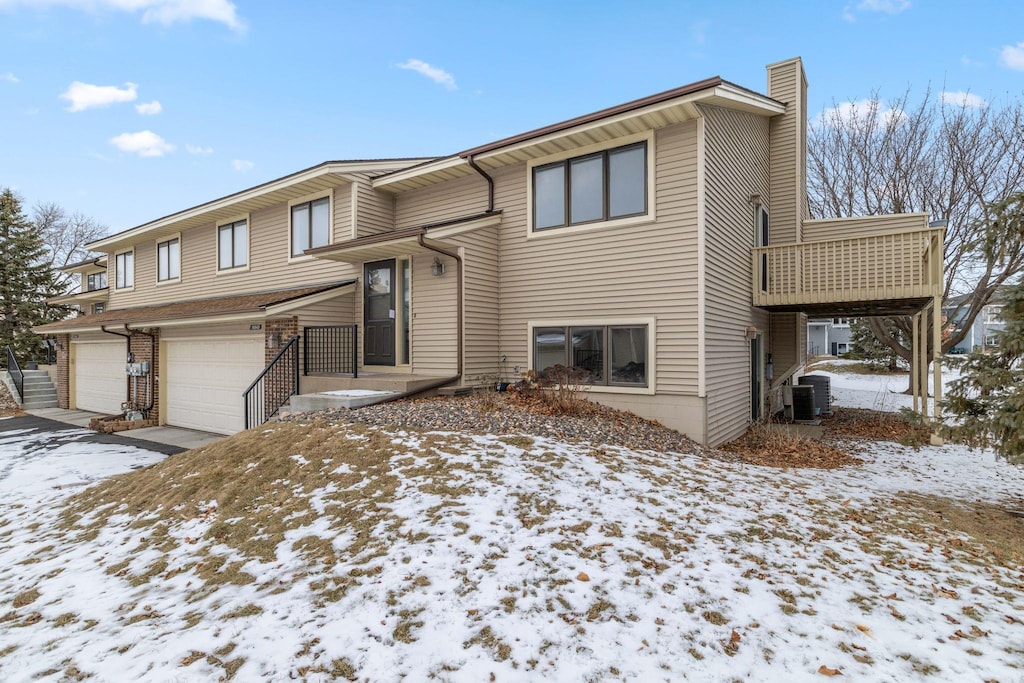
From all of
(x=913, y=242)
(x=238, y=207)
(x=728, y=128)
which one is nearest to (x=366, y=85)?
(x=238, y=207)

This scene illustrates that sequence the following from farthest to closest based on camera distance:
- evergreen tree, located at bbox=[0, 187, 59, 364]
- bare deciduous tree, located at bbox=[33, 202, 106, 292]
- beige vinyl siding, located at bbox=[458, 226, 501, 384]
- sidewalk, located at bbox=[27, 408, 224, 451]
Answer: bare deciduous tree, located at bbox=[33, 202, 106, 292], evergreen tree, located at bbox=[0, 187, 59, 364], sidewalk, located at bbox=[27, 408, 224, 451], beige vinyl siding, located at bbox=[458, 226, 501, 384]

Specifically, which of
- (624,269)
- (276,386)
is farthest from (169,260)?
(624,269)

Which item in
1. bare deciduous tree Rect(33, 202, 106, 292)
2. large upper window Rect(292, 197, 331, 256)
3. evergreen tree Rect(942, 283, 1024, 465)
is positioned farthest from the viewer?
bare deciduous tree Rect(33, 202, 106, 292)

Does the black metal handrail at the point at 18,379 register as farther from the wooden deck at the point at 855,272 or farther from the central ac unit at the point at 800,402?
the central ac unit at the point at 800,402

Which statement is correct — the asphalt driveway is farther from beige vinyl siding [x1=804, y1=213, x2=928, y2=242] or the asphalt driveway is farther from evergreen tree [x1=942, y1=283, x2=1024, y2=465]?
beige vinyl siding [x1=804, y1=213, x2=928, y2=242]

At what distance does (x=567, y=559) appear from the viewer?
3797 mm

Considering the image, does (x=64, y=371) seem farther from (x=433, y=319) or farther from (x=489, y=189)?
(x=489, y=189)

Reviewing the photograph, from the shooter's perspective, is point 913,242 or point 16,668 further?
point 913,242

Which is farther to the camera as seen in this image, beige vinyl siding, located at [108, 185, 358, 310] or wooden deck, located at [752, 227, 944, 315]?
beige vinyl siding, located at [108, 185, 358, 310]

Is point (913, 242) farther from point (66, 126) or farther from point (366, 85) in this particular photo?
point (66, 126)

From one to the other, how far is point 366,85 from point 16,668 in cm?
2571

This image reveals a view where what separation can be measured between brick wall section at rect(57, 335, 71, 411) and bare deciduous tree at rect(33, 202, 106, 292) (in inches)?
693

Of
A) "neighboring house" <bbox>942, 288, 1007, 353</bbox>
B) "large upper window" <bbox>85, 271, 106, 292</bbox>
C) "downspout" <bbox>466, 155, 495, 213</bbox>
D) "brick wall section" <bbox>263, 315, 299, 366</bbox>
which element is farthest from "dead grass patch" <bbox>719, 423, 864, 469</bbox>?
"large upper window" <bbox>85, 271, 106, 292</bbox>

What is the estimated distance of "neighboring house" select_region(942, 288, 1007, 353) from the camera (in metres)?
5.57
